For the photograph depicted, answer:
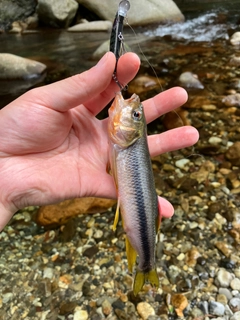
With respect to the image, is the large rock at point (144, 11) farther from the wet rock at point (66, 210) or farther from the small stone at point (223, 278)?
the small stone at point (223, 278)

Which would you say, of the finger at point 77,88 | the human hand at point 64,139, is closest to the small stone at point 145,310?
the human hand at point 64,139

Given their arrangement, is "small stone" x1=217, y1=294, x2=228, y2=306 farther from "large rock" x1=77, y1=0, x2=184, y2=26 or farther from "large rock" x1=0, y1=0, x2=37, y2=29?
"large rock" x1=0, y1=0, x2=37, y2=29

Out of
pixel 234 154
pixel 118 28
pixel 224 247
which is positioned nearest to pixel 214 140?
pixel 234 154

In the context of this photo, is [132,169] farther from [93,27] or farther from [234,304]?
[93,27]

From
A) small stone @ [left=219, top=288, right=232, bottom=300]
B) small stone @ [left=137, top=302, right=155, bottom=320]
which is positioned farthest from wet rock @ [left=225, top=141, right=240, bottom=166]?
small stone @ [left=137, top=302, right=155, bottom=320]

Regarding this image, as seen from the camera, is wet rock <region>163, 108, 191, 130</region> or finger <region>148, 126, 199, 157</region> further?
wet rock <region>163, 108, 191, 130</region>
